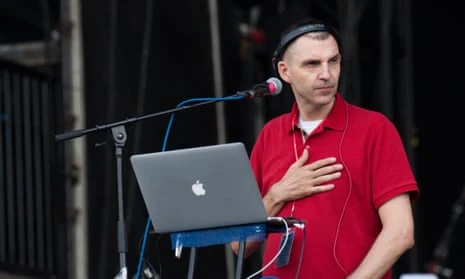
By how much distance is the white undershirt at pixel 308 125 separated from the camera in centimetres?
442

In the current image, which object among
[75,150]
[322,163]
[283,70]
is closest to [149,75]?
[75,150]

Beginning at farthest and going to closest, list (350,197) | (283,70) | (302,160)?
1. (283,70)
2. (302,160)
3. (350,197)

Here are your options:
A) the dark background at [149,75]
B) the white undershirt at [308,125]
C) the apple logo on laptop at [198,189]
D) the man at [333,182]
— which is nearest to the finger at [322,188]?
the man at [333,182]

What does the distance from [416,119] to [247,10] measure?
2144 mm

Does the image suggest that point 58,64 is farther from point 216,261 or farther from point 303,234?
point 303,234

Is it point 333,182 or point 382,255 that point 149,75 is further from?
point 382,255

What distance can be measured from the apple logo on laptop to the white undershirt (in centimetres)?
56

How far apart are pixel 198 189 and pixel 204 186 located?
21mm

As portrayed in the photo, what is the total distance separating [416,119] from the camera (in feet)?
33.8

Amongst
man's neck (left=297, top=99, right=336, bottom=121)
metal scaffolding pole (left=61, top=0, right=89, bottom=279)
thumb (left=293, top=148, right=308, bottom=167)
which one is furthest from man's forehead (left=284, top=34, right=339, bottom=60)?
metal scaffolding pole (left=61, top=0, right=89, bottom=279)

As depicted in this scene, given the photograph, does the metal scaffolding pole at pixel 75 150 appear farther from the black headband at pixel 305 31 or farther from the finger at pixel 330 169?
the finger at pixel 330 169

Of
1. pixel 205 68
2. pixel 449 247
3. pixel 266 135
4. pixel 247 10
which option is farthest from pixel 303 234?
pixel 449 247

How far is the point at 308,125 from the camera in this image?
4.44m

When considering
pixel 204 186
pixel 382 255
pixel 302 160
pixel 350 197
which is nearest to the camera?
pixel 204 186
